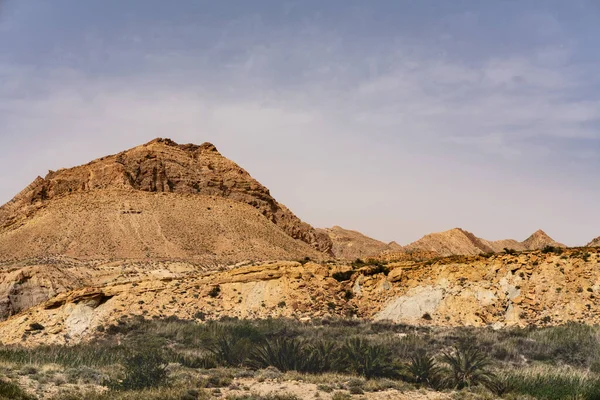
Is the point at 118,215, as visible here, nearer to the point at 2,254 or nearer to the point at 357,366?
the point at 2,254

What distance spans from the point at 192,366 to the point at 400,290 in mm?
14105

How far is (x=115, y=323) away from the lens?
2781 cm

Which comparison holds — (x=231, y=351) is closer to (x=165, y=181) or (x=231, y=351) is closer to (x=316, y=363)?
(x=316, y=363)

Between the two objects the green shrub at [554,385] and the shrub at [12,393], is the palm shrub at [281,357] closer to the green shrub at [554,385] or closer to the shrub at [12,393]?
the green shrub at [554,385]

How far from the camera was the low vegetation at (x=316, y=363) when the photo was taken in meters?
14.3

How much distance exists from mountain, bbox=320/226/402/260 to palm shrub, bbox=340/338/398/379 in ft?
275

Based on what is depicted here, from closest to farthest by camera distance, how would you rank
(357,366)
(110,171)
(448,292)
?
(357,366) < (448,292) < (110,171)

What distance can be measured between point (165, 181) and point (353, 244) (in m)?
48.5

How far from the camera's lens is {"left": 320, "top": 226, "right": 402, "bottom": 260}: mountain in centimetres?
10549

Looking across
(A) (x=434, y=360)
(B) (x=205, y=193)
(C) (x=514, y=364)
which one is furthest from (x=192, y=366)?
(B) (x=205, y=193)

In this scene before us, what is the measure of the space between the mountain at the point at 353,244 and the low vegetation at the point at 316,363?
79634 mm

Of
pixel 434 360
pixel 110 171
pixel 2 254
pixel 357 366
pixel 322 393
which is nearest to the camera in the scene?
pixel 322 393

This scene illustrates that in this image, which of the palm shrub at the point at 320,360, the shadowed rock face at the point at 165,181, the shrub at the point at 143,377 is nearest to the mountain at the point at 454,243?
the shadowed rock face at the point at 165,181

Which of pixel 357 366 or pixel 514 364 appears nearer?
pixel 357 366
